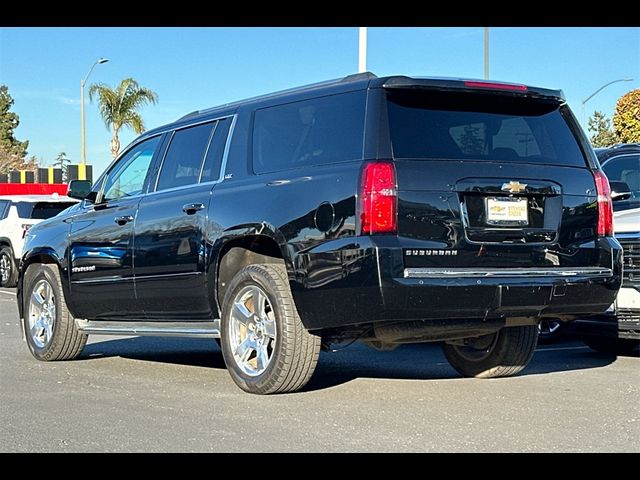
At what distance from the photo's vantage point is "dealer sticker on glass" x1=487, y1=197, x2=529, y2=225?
647cm

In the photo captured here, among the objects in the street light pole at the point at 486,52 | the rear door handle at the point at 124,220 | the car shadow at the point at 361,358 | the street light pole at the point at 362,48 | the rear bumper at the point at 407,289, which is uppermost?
the street light pole at the point at 486,52

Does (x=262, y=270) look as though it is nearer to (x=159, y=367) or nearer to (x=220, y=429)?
(x=220, y=429)

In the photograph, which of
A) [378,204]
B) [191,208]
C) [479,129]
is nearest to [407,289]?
[378,204]

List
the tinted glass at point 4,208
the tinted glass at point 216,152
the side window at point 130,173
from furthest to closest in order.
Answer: the tinted glass at point 4,208
the side window at point 130,173
the tinted glass at point 216,152

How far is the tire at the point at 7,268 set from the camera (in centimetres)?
2016

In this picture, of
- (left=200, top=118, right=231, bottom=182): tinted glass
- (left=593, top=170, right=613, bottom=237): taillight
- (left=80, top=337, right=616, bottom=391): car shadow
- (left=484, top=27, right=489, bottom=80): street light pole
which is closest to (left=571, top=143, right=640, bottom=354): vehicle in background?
(left=80, top=337, right=616, bottom=391): car shadow

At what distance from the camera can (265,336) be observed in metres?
7.01

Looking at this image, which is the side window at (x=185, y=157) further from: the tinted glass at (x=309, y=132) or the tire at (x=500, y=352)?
the tire at (x=500, y=352)

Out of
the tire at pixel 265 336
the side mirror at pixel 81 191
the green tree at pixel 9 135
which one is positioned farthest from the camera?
the green tree at pixel 9 135

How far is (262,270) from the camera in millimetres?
6902

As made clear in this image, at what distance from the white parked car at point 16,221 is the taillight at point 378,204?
1468cm

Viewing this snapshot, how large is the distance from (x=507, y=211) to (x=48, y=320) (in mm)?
4421

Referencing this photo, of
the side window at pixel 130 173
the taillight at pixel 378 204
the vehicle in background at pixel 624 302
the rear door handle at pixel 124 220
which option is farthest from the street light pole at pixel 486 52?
the taillight at pixel 378 204

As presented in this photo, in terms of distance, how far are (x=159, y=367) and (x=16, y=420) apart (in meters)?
2.51
